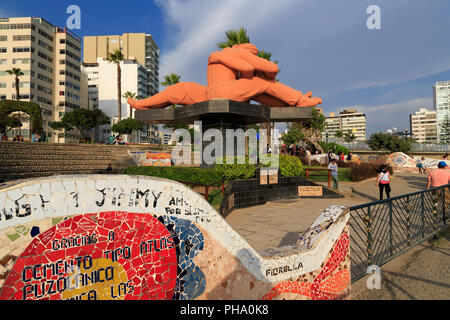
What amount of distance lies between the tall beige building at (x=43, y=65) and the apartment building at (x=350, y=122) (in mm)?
160333

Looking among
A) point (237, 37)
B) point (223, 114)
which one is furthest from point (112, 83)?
point (223, 114)

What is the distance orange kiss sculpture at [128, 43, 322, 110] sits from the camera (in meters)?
13.5

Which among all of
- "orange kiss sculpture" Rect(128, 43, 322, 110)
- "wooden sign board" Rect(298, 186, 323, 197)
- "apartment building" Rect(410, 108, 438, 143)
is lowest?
"wooden sign board" Rect(298, 186, 323, 197)

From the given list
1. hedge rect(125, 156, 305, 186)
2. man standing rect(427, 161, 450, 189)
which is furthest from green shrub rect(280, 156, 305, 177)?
man standing rect(427, 161, 450, 189)

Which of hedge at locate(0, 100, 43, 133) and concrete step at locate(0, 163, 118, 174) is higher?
hedge at locate(0, 100, 43, 133)

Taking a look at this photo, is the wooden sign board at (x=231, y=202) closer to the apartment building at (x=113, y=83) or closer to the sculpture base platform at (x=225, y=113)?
the sculpture base platform at (x=225, y=113)

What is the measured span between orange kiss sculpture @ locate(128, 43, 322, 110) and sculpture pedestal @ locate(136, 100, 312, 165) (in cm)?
51

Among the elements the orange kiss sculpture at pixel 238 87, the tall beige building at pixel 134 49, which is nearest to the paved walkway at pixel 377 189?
the orange kiss sculpture at pixel 238 87

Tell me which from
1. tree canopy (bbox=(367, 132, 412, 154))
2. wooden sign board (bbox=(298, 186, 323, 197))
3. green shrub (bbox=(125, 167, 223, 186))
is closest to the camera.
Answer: green shrub (bbox=(125, 167, 223, 186))

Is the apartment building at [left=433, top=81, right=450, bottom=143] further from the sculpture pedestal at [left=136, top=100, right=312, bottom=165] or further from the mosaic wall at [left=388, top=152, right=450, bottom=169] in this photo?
the sculpture pedestal at [left=136, top=100, right=312, bottom=165]

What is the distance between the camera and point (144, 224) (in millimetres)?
2412

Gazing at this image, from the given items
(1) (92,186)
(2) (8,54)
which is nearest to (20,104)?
(1) (92,186)

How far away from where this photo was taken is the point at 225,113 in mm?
12914

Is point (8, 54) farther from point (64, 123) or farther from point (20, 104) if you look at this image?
point (20, 104)
